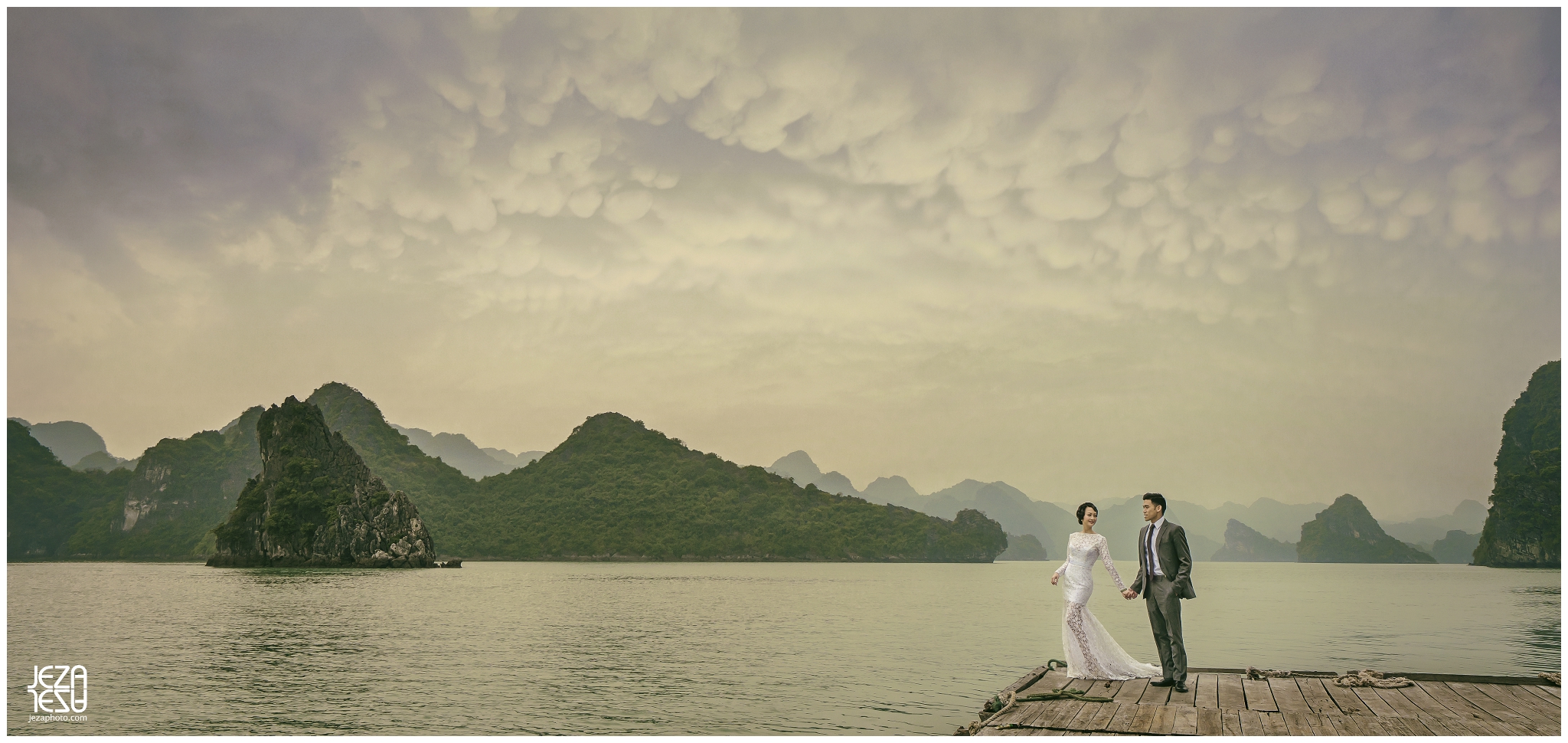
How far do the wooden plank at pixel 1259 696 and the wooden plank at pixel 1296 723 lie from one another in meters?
0.23

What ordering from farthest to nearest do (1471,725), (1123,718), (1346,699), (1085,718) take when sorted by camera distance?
1. (1346,699)
2. (1085,718)
3. (1123,718)
4. (1471,725)

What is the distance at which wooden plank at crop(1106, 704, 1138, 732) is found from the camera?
376 inches

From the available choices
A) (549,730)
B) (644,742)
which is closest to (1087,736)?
(644,742)

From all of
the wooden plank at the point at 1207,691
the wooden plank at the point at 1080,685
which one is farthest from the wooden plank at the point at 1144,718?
the wooden plank at the point at 1080,685

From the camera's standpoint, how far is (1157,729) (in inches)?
374

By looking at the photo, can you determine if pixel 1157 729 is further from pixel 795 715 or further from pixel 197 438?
pixel 197 438

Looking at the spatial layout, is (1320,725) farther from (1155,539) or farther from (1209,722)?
(1155,539)

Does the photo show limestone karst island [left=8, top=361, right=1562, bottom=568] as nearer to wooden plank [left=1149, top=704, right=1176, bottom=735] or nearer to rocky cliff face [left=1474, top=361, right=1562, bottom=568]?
rocky cliff face [left=1474, top=361, right=1562, bottom=568]

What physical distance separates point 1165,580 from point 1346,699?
2.48m

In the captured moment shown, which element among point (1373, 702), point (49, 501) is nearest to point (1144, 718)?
point (1373, 702)

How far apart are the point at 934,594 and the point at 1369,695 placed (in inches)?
2244

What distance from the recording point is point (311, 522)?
412ft

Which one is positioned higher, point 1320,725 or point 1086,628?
point 1086,628

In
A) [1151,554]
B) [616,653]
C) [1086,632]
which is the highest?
[1151,554]
